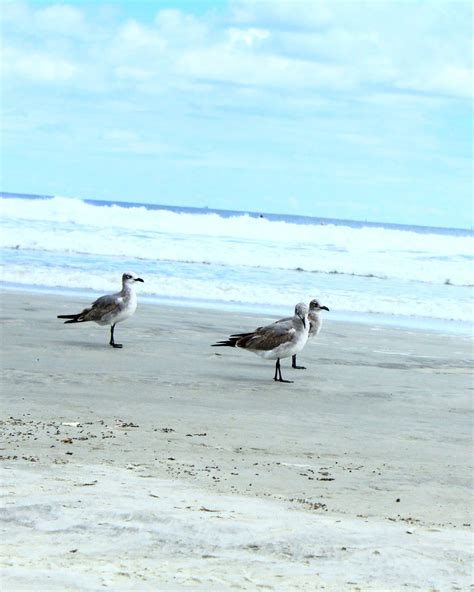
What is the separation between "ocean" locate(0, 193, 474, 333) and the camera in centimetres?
1834

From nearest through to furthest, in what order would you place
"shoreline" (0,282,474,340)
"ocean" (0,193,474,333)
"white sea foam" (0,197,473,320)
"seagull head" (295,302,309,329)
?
"seagull head" (295,302,309,329), "shoreline" (0,282,474,340), "ocean" (0,193,474,333), "white sea foam" (0,197,473,320)

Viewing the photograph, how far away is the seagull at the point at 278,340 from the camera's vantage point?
9953mm

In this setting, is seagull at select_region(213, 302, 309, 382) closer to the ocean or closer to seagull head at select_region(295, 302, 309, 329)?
seagull head at select_region(295, 302, 309, 329)

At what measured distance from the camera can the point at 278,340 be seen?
32.8 feet

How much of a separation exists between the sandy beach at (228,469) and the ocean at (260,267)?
6.54m

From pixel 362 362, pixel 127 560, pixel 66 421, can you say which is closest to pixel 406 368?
pixel 362 362

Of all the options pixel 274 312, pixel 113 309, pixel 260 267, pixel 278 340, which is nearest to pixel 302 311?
pixel 278 340

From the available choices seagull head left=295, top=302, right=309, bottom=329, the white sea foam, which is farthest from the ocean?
seagull head left=295, top=302, right=309, bottom=329

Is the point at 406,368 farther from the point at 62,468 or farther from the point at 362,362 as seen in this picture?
the point at 62,468

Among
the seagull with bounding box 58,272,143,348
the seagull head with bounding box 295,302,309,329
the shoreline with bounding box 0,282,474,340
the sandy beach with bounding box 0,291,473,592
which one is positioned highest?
the seagull head with bounding box 295,302,309,329

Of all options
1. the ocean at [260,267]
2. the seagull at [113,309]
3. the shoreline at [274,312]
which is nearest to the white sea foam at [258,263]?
the ocean at [260,267]

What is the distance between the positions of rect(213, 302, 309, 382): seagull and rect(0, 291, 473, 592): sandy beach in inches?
10.2

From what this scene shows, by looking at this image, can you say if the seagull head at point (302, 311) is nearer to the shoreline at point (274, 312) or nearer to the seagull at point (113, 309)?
the seagull at point (113, 309)

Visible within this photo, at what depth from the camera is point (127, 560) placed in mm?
3893
